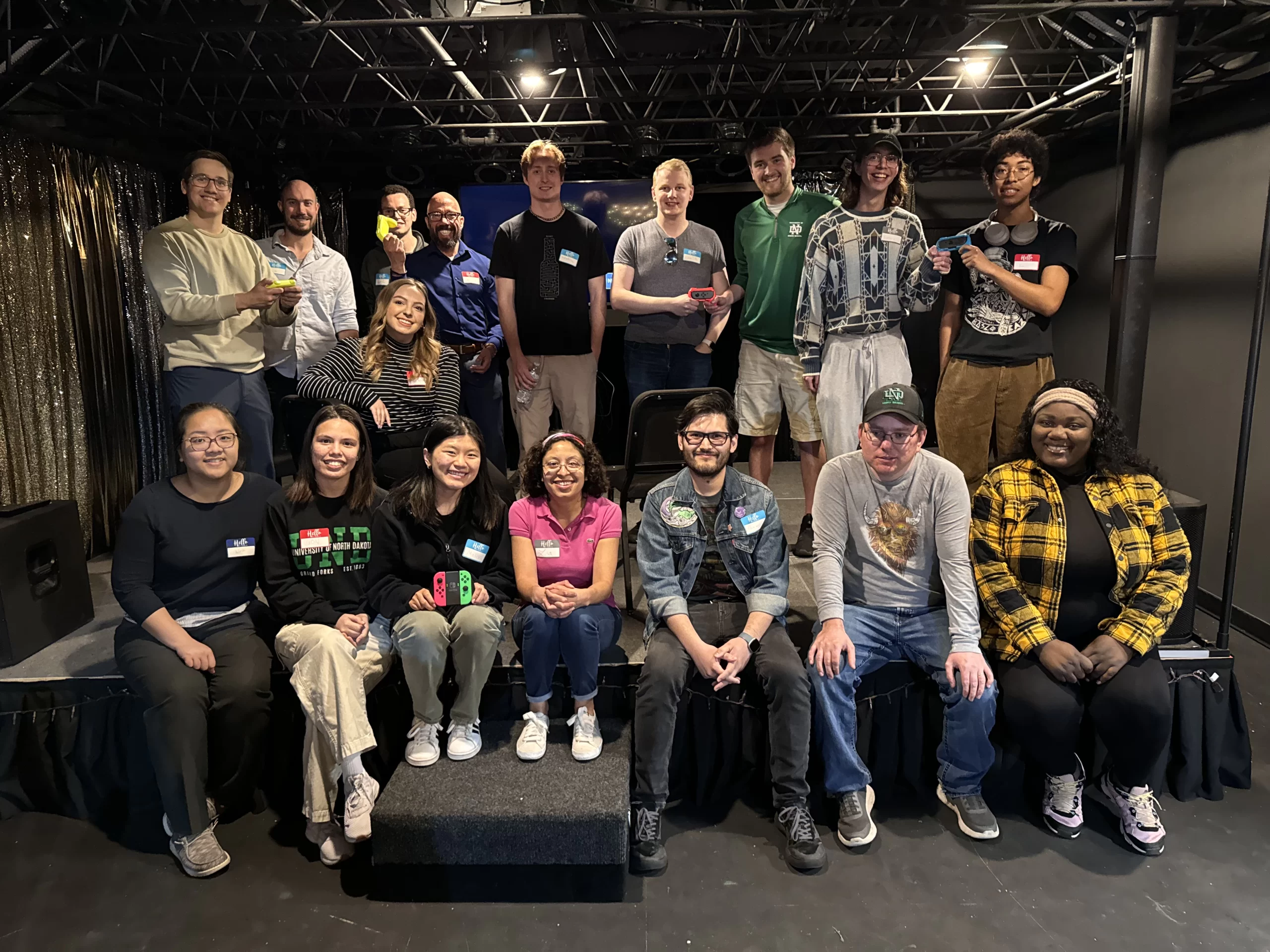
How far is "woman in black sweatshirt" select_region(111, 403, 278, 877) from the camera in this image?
2.11 meters

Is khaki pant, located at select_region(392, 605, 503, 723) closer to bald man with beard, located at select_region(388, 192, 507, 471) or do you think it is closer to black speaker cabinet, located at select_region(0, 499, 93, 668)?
bald man with beard, located at select_region(388, 192, 507, 471)

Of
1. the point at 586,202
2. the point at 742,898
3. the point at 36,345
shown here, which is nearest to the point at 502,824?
the point at 742,898

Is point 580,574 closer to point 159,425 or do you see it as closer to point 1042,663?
point 1042,663

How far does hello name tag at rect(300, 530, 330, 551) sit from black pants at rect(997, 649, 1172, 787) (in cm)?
204

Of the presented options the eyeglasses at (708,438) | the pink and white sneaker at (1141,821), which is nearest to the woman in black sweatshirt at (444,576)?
the eyeglasses at (708,438)

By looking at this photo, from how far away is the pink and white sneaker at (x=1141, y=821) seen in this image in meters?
2.18

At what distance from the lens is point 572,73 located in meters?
5.50

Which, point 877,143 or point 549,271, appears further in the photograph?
point 549,271

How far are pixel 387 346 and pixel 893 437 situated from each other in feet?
6.06

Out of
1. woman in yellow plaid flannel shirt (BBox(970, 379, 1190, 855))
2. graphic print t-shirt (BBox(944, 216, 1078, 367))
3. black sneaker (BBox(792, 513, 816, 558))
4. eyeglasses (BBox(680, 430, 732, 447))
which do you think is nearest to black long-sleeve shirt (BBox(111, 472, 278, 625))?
eyeglasses (BBox(680, 430, 732, 447))

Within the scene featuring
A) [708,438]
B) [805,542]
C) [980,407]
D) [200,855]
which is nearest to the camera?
[200,855]

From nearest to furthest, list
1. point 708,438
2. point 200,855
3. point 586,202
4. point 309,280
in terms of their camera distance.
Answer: point 200,855 → point 708,438 → point 309,280 → point 586,202

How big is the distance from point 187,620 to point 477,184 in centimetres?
581

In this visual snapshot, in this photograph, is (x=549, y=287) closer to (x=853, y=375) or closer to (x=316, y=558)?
(x=853, y=375)
